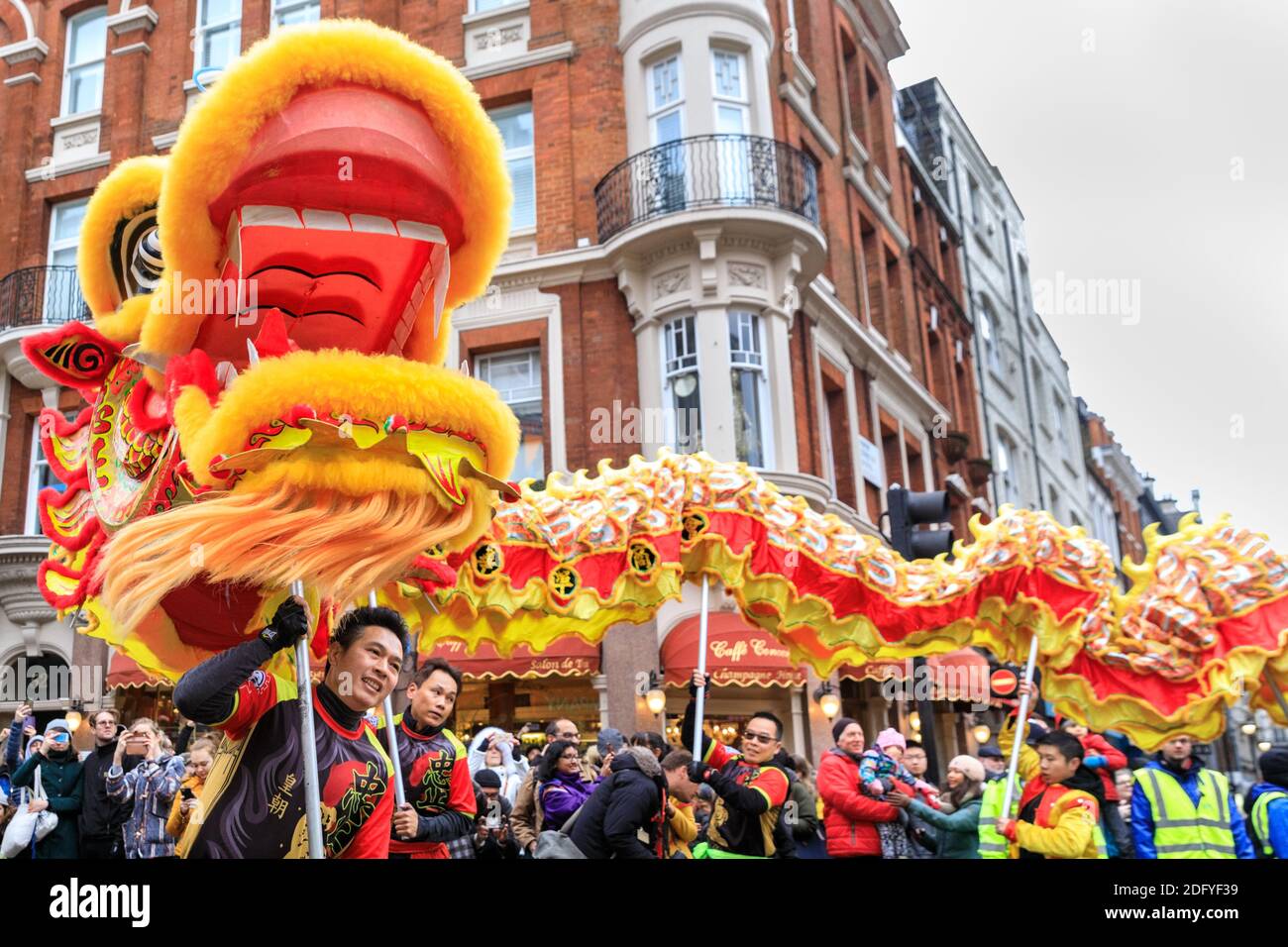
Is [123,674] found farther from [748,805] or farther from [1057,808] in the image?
[1057,808]

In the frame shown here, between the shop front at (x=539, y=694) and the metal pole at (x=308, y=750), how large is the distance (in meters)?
9.51

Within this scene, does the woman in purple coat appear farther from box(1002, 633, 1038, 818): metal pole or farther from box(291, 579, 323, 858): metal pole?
box(291, 579, 323, 858): metal pole

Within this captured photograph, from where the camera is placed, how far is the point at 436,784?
4016 millimetres

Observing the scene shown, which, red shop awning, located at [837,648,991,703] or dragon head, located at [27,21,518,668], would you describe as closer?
dragon head, located at [27,21,518,668]

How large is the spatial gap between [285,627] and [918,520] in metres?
5.84

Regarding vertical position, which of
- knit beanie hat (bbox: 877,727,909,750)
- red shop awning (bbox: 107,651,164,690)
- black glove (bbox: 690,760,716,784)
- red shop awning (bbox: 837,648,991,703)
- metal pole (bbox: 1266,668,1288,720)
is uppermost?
red shop awning (bbox: 107,651,164,690)

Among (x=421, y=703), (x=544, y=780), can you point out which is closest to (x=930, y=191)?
(x=544, y=780)

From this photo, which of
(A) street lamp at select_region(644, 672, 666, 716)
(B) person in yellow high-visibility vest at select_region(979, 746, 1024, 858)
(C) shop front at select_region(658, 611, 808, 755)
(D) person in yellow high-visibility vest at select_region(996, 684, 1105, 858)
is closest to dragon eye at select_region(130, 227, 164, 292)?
(D) person in yellow high-visibility vest at select_region(996, 684, 1105, 858)

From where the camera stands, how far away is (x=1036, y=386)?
113 ft

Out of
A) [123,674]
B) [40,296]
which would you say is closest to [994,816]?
[123,674]

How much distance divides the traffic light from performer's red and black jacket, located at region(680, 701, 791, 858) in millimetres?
2457

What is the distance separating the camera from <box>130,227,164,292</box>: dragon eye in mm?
3527

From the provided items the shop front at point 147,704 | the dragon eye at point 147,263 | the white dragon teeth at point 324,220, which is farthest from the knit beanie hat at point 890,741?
the shop front at point 147,704
